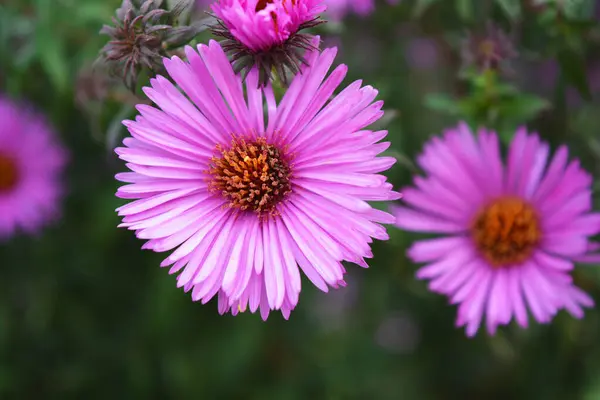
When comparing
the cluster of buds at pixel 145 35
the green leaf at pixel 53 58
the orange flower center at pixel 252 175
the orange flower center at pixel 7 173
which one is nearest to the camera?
the cluster of buds at pixel 145 35

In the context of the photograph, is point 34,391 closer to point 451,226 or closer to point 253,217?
point 253,217

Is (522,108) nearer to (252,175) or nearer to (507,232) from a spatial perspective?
(507,232)

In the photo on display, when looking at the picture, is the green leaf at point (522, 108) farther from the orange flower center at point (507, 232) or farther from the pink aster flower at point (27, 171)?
the pink aster flower at point (27, 171)

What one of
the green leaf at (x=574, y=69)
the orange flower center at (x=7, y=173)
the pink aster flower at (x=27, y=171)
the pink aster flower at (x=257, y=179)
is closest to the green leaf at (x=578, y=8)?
the green leaf at (x=574, y=69)

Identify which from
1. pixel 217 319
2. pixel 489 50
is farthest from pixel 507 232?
pixel 217 319

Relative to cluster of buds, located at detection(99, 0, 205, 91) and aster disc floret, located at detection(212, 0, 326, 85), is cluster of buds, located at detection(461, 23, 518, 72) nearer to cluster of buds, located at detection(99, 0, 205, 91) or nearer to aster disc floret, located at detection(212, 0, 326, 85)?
aster disc floret, located at detection(212, 0, 326, 85)
